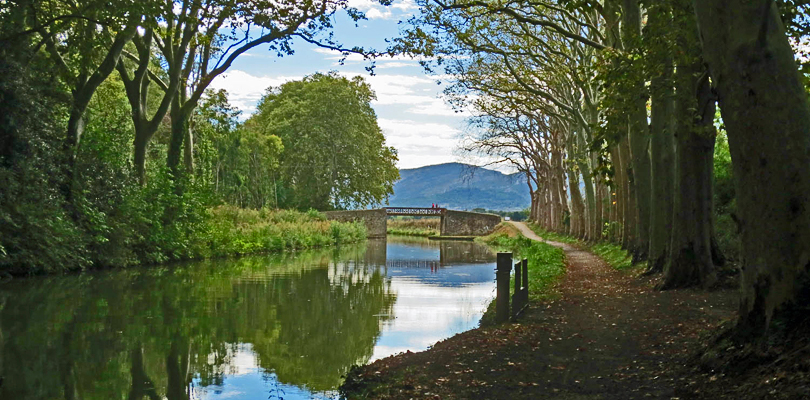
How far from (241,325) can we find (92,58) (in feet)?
38.8

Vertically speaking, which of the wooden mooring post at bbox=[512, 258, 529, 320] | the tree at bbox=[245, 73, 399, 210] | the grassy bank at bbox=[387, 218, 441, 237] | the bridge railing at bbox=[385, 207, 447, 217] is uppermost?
the tree at bbox=[245, 73, 399, 210]

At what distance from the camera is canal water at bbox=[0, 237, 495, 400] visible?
8445 millimetres

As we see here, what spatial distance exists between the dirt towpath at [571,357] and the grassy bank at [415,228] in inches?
2657

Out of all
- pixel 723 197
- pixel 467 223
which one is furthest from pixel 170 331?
pixel 467 223

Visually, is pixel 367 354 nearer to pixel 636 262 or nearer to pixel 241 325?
pixel 241 325

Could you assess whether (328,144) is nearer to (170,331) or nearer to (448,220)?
(448,220)

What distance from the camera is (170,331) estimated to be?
12031 millimetres

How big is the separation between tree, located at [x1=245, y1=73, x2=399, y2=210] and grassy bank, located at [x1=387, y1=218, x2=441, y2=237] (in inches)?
536

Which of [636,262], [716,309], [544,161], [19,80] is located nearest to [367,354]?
[716,309]

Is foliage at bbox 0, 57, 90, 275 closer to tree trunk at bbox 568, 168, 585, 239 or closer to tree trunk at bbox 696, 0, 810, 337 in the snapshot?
tree trunk at bbox 696, 0, 810, 337

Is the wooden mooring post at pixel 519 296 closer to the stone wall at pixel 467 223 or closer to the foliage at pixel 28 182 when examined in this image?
the foliage at pixel 28 182

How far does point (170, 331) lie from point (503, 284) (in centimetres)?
545

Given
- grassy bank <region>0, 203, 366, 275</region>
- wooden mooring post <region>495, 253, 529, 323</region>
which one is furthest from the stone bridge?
wooden mooring post <region>495, 253, 529, 323</region>

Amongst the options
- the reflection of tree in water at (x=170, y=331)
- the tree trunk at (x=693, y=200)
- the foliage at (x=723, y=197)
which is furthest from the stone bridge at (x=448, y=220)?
the tree trunk at (x=693, y=200)
